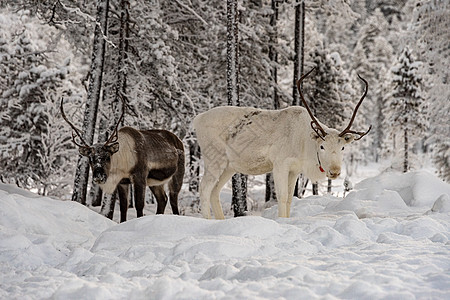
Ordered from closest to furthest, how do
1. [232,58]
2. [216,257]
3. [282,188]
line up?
[216,257] < [282,188] < [232,58]

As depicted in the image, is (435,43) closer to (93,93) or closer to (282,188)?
(282,188)

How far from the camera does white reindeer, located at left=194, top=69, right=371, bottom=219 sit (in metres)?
6.94

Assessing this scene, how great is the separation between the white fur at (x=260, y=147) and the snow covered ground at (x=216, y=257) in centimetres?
120

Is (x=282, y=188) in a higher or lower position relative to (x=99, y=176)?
lower

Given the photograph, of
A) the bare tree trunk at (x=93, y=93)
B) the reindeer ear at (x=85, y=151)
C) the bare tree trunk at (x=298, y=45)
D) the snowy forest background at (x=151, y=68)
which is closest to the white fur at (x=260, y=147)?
the reindeer ear at (x=85, y=151)

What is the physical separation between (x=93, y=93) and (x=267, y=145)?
467 cm

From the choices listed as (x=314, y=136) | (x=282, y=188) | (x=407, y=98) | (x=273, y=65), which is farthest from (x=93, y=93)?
(x=407, y=98)

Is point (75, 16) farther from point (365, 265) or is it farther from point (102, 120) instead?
point (365, 265)

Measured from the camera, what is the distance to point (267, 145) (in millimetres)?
7426

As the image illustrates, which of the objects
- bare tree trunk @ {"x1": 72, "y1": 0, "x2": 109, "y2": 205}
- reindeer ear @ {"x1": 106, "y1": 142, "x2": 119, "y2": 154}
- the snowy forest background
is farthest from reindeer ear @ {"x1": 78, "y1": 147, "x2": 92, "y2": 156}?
the snowy forest background

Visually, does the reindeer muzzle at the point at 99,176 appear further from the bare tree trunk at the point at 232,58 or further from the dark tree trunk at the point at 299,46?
the dark tree trunk at the point at 299,46

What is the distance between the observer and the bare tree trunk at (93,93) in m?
9.98

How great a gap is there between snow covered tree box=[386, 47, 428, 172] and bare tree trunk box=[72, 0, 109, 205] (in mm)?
20075

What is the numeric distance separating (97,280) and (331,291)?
1.76 meters
